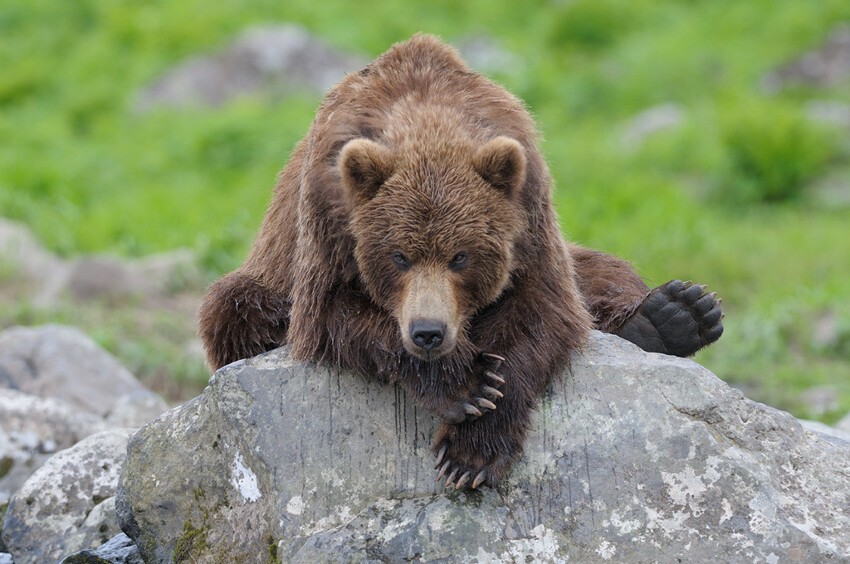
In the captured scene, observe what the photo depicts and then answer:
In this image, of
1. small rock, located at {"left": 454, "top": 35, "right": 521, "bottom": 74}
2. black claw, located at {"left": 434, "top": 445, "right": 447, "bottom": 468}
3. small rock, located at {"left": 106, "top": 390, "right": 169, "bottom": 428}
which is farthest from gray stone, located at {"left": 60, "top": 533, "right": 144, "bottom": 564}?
small rock, located at {"left": 454, "top": 35, "right": 521, "bottom": 74}

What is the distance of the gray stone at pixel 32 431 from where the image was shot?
22.9 feet

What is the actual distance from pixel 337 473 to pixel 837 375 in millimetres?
6271

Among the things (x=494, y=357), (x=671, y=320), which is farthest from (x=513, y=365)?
(x=671, y=320)

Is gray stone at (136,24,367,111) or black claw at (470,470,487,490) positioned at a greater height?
gray stone at (136,24,367,111)

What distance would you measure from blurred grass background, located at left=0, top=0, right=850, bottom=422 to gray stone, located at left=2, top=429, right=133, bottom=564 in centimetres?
337

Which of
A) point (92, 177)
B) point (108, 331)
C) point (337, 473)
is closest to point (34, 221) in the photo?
point (92, 177)

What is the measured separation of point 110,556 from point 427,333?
1.93 meters

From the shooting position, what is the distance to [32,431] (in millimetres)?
7219

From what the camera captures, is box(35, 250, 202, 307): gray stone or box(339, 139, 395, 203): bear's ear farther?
box(35, 250, 202, 307): gray stone

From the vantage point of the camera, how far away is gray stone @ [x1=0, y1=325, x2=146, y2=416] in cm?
834

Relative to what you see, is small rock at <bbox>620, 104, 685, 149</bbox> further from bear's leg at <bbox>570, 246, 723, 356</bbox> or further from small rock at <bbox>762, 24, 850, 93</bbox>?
bear's leg at <bbox>570, 246, 723, 356</bbox>

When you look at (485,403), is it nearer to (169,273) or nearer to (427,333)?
(427,333)

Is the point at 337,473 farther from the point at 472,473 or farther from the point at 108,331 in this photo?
the point at 108,331

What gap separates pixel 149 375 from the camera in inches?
381
